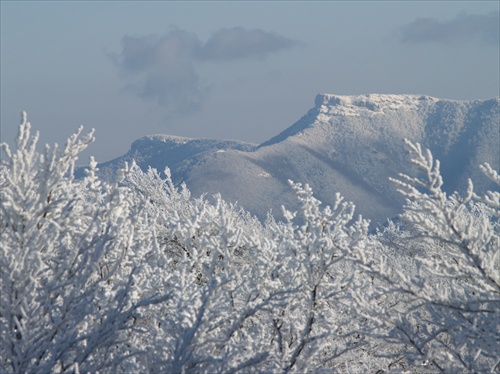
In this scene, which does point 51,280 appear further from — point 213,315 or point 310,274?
point 310,274

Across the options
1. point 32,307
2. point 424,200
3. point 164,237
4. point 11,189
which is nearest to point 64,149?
point 11,189

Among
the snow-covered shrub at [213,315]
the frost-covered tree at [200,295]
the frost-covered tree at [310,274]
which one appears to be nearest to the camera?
the snow-covered shrub at [213,315]

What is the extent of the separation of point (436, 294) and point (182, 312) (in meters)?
2.67

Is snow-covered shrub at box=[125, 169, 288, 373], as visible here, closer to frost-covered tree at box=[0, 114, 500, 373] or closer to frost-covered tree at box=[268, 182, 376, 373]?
frost-covered tree at box=[0, 114, 500, 373]

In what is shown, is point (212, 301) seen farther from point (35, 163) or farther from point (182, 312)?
point (35, 163)

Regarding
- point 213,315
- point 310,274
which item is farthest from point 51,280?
point 310,274

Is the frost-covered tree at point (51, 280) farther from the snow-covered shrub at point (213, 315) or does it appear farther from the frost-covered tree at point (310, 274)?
the frost-covered tree at point (310, 274)

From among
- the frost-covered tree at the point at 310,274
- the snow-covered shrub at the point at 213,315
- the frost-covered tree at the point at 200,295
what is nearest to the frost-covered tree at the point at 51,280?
the frost-covered tree at the point at 200,295

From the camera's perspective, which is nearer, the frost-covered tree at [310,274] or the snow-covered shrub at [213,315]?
the snow-covered shrub at [213,315]

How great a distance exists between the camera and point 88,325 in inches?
320

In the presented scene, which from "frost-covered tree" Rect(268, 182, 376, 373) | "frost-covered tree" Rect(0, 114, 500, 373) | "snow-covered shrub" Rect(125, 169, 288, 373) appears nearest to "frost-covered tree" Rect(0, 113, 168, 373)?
"frost-covered tree" Rect(0, 114, 500, 373)

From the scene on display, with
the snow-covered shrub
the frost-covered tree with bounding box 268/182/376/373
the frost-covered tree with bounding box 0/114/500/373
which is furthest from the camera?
the frost-covered tree with bounding box 268/182/376/373

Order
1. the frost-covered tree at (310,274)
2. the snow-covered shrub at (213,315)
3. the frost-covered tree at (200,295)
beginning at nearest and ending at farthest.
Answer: the snow-covered shrub at (213,315) < the frost-covered tree at (200,295) < the frost-covered tree at (310,274)

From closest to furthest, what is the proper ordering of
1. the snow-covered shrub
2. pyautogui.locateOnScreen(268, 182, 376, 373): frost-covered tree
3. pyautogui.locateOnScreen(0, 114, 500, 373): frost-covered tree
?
the snow-covered shrub → pyautogui.locateOnScreen(0, 114, 500, 373): frost-covered tree → pyautogui.locateOnScreen(268, 182, 376, 373): frost-covered tree
